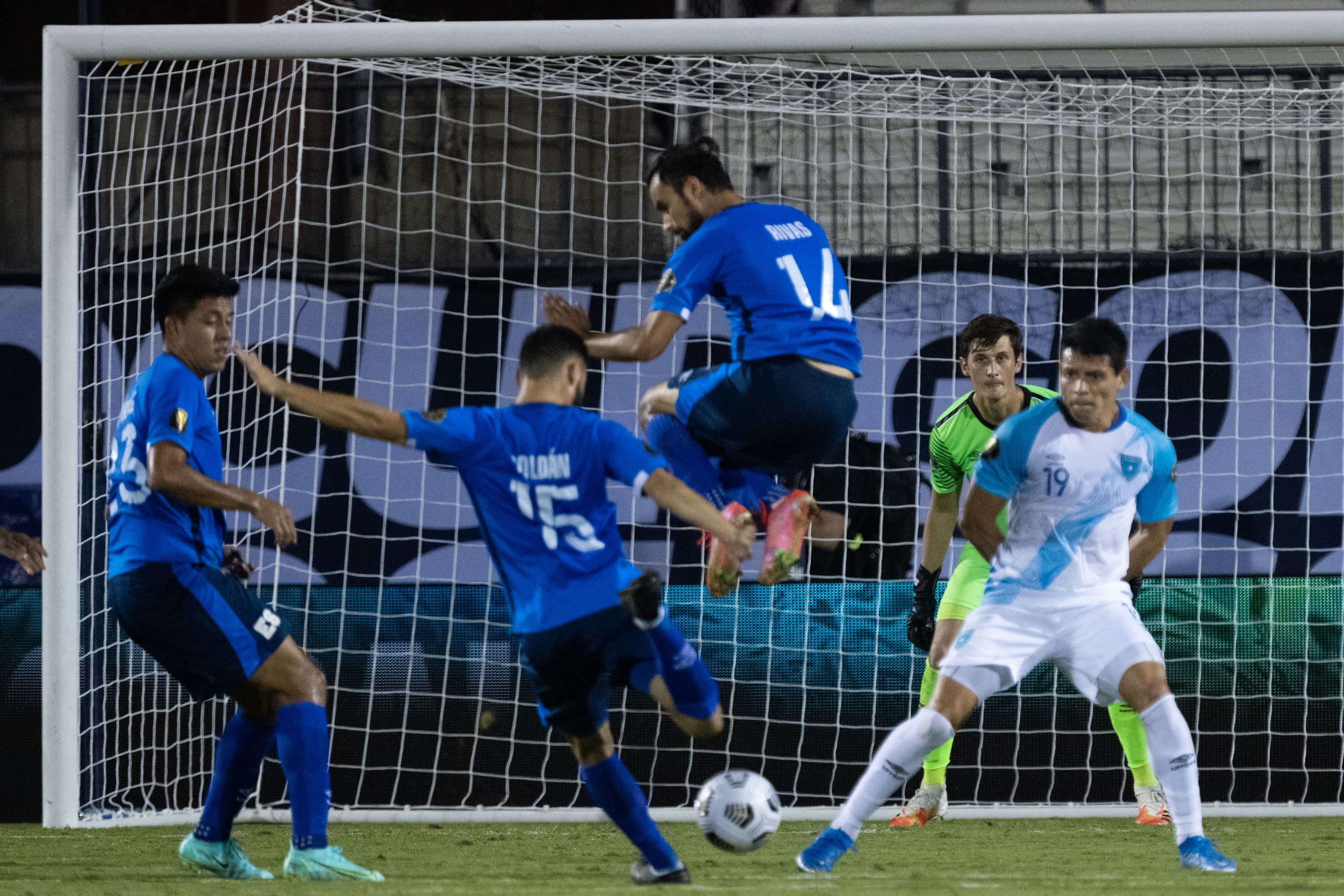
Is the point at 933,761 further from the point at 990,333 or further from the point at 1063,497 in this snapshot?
the point at 1063,497

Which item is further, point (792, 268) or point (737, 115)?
point (737, 115)

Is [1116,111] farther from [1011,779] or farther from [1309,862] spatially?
[1309,862]

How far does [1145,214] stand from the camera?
327 inches

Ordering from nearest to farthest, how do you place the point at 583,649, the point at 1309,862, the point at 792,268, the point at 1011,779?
the point at 583,649, the point at 792,268, the point at 1309,862, the point at 1011,779

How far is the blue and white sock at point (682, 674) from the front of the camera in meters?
4.10

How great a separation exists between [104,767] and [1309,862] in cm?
519

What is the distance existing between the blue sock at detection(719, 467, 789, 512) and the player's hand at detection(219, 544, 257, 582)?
1556mm

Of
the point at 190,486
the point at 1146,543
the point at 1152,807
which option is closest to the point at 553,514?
the point at 190,486

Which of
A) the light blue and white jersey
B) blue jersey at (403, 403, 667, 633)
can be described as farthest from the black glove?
blue jersey at (403, 403, 667, 633)

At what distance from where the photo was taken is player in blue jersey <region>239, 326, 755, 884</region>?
406 centimetres

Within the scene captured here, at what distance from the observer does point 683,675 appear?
4137 millimetres

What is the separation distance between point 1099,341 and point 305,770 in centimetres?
280

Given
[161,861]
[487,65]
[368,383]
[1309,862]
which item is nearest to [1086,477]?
[1309,862]

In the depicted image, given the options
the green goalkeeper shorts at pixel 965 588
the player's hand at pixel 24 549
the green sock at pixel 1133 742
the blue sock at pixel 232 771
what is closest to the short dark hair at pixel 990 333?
the green goalkeeper shorts at pixel 965 588
